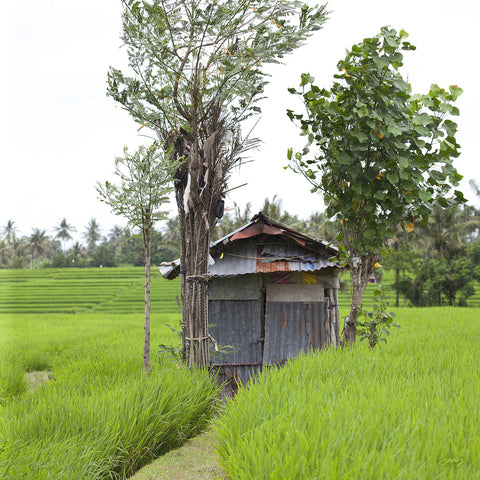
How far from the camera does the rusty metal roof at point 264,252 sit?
17.4 ft

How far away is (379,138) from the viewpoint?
4004 millimetres

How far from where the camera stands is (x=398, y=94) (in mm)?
3873

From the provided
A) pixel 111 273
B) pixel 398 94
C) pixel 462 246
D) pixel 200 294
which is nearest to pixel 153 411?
pixel 200 294

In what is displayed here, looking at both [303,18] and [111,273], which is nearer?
[303,18]

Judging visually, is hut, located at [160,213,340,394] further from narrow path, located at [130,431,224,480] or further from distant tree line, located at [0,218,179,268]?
distant tree line, located at [0,218,179,268]

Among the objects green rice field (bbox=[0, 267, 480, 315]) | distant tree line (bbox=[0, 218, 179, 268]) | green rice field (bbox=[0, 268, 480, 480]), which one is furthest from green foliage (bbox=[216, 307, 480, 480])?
distant tree line (bbox=[0, 218, 179, 268])

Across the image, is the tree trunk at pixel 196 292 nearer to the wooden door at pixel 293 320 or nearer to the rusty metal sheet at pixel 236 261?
the rusty metal sheet at pixel 236 261

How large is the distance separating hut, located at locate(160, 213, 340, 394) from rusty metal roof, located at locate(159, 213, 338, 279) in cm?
1

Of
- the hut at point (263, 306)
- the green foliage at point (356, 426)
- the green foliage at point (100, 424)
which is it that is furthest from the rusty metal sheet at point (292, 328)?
the green foliage at point (356, 426)

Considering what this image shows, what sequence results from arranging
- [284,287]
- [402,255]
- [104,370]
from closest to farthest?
[104,370] → [284,287] → [402,255]

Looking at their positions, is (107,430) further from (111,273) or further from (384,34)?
(111,273)

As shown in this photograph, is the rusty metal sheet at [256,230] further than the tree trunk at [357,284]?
Yes

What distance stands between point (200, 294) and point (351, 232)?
188 centimetres

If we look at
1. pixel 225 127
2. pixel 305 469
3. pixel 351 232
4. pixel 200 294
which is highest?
pixel 225 127
